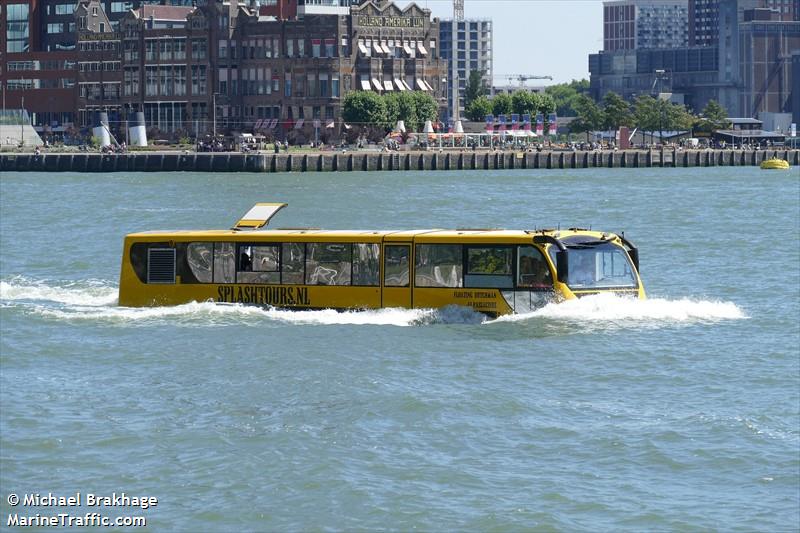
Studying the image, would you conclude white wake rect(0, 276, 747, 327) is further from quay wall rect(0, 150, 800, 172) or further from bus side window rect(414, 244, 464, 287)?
quay wall rect(0, 150, 800, 172)

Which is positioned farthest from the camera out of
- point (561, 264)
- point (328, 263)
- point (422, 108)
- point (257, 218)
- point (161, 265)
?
point (422, 108)

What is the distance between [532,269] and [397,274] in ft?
9.64

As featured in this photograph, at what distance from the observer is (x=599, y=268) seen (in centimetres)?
3516

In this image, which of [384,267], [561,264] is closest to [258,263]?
[384,267]

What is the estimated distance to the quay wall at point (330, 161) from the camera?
16100 centimetres

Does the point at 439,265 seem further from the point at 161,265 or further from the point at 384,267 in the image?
the point at 161,265

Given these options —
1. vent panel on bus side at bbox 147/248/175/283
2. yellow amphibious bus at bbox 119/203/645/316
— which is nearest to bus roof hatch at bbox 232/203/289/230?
yellow amphibious bus at bbox 119/203/645/316

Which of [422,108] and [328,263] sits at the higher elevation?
[422,108]

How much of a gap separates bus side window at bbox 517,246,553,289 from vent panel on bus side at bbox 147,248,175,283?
26.6ft

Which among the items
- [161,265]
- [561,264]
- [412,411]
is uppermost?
[561,264]

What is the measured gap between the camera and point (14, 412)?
27.1 m

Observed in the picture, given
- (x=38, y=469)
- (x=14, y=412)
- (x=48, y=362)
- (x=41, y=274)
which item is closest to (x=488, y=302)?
(x=48, y=362)

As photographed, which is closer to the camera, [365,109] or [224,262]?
[224,262]

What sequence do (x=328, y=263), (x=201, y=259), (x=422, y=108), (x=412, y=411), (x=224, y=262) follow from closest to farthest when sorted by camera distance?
(x=412, y=411), (x=328, y=263), (x=224, y=262), (x=201, y=259), (x=422, y=108)
